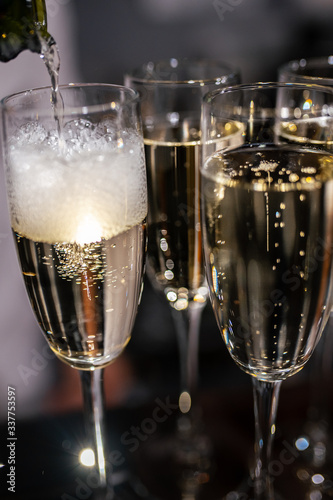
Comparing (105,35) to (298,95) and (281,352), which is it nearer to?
(298,95)

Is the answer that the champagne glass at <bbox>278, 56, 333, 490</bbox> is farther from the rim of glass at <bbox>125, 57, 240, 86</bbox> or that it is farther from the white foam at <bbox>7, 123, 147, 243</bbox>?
the white foam at <bbox>7, 123, 147, 243</bbox>

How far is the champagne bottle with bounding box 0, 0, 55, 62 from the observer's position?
1.65 ft

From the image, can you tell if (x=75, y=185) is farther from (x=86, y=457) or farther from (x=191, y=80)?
(x=86, y=457)

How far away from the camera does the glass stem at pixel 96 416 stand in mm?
601

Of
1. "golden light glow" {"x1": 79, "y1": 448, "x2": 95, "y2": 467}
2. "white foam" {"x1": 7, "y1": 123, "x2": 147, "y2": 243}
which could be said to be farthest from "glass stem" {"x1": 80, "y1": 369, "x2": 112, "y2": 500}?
"white foam" {"x1": 7, "y1": 123, "x2": 147, "y2": 243}

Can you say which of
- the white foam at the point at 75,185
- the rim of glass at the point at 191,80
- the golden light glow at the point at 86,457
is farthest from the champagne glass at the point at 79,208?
the golden light glow at the point at 86,457

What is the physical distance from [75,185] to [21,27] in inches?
5.9

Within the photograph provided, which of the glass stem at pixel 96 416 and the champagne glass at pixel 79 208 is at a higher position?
the champagne glass at pixel 79 208

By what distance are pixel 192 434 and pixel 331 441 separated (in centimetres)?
17

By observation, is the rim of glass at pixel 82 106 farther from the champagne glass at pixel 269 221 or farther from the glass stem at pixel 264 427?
the glass stem at pixel 264 427

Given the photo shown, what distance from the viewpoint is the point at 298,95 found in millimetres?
520

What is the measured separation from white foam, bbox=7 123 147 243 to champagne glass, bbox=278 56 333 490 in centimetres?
27

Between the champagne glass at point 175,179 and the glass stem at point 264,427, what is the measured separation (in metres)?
0.14

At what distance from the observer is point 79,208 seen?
472 millimetres
